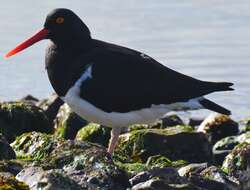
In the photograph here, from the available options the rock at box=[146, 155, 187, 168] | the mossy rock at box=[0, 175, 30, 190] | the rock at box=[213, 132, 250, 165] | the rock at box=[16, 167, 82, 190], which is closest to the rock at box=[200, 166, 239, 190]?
the rock at box=[146, 155, 187, 168]

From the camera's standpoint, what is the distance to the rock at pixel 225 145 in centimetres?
1080

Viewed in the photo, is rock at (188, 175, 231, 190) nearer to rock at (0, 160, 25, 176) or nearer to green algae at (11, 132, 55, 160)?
rock at (0, 160, 25, 176)

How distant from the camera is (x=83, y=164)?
731 centimetres

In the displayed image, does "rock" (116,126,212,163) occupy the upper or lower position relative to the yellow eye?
lower

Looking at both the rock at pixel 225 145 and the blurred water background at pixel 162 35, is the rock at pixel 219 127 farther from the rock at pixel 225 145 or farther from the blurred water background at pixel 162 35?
the blurred water background at pixel 162 35

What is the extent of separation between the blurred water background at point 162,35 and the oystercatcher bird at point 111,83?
4197 millimetres

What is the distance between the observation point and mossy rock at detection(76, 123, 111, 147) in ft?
35.8

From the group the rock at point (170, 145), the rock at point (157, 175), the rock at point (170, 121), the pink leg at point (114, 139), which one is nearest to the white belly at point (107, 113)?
the pink leg at point (114, 139)

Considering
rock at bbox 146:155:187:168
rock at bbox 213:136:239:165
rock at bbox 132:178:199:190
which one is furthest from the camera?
rock at bbox 213:136:239:165

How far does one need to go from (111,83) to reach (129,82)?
191 mm

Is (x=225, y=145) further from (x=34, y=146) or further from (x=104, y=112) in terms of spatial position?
(x=34, y=146)

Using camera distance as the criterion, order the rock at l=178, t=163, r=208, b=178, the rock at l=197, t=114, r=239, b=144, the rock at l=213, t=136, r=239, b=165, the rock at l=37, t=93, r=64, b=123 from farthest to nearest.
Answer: the rock at l=37, t=93, r=64, b=123 → the rock at l=197, t=114, r=239, b=144 → the rock at l=213, t=136, r=239, b=165 → the rock at l=178, t=163, r=208, b=178

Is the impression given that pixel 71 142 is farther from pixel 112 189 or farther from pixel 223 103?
pixel 223 103

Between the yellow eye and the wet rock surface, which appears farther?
the yellow eye
